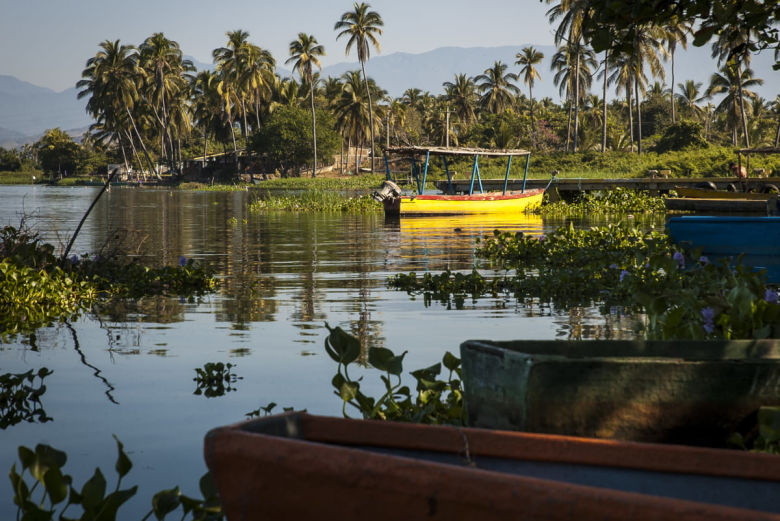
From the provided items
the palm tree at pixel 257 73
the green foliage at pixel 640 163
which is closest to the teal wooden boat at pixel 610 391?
the green foliage at pixel 640 163

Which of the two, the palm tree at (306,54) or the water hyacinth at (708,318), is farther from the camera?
the palm tree at (306,54)

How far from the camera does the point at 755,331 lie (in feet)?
14.2

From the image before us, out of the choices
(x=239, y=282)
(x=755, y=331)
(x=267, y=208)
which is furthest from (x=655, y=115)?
→ (x=755, y=331)

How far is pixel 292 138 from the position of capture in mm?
79875

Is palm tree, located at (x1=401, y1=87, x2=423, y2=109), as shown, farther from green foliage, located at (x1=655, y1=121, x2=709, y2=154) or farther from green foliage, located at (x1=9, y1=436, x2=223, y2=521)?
green foliage, located at (x1=9, y1=436, x2=223, y2=521)

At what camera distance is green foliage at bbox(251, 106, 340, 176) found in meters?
80.4

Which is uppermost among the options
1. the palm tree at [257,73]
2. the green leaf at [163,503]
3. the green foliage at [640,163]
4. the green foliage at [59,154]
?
the palm tree at [257,73]

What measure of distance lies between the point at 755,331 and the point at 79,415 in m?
4.09

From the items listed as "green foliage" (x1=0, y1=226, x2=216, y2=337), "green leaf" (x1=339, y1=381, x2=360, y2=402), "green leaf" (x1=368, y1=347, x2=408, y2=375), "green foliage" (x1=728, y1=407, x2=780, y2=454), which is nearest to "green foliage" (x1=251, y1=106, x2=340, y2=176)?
"green foliage" (x1=0, y1=226, x2=216, y2=337)

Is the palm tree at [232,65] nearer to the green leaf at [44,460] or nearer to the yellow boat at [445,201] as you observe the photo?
the yellow boat at [445,201]

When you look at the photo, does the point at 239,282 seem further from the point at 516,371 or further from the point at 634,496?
the point at 634,496

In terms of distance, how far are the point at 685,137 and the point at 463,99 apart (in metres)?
35.4

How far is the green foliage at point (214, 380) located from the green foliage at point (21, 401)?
1026mm

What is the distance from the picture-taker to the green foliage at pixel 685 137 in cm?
5659
